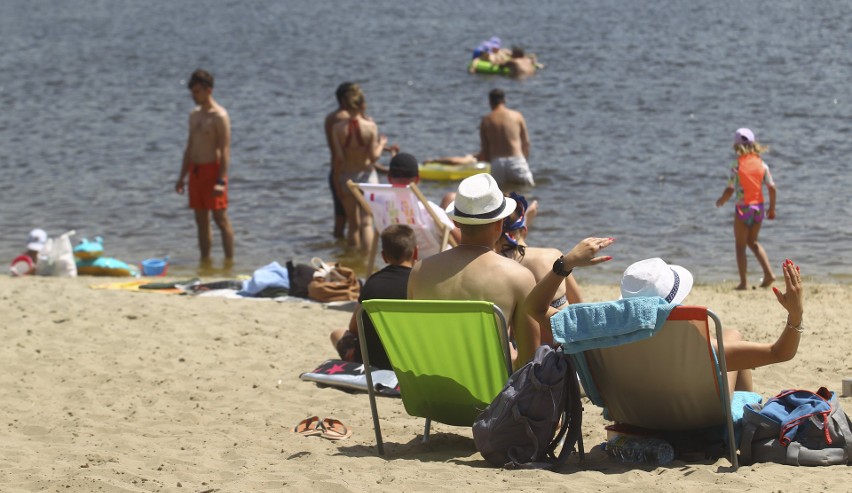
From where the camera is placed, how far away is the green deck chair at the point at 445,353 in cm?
455

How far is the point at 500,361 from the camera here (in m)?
4.65

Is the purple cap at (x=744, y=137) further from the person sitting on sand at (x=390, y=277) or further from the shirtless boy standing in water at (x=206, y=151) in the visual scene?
the shirtless boy standing in water at (x=206, y=151)

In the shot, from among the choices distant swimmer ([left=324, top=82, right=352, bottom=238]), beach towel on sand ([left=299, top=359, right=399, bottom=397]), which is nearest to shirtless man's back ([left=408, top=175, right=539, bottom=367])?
beach towel on sand ([left=299, top=359, right=399, bottom=397])

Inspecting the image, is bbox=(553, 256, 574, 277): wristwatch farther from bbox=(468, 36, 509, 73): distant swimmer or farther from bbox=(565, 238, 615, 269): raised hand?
bbox=(468, 36, 509, 73): distant swimmer

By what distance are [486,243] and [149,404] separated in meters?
2.18

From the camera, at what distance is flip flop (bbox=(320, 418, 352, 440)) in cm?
531

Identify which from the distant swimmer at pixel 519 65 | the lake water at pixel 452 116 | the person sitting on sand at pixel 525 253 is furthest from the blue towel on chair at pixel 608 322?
the distant swimmer at pixel 519 65

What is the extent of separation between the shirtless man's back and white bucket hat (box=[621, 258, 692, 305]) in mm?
500

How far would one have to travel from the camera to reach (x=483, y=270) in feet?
15.6

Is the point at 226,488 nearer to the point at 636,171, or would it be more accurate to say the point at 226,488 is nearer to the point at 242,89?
the point at 636,171

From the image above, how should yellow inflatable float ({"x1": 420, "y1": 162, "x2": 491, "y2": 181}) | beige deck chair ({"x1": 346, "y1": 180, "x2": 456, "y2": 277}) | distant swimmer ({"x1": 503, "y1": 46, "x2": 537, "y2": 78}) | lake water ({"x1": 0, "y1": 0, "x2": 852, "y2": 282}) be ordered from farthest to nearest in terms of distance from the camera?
1. distant swimmer ({"x1": 503, "y1": 46, "x2": 537, "y2": 78})
2. yellow inflatable float ({"x1": 420, "y1": 162, "x2": 491, "y2": 181})
3. lake water ({"x1": 0, "y1": 0, "x2": 852, "y2": 282})
4. beige deck chair ({"x1": 346, "y1": 180, "x2": 456, "y2": 277})

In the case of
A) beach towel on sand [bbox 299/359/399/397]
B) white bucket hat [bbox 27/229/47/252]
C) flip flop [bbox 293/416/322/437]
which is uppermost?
flip flop [bbox 293/416/322/437]

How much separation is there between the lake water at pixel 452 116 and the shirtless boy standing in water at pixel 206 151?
3.05 ft

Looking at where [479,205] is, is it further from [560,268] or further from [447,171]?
[447,171]
